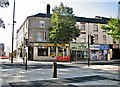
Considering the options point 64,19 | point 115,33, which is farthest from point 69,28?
point 115,33

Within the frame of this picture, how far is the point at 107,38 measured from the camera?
5538cm

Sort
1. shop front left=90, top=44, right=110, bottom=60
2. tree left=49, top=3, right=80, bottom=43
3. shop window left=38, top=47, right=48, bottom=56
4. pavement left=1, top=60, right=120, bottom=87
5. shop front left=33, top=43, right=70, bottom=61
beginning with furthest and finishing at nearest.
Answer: shop front left=90, top=44, right=110, bottom=60, shop window left=38, top=47, right=48, bottom=56, shop front left=33, top=43, right=70, bottom=61, tree left=49, top=3, right=80, bottom=43, pavement left=1, top=60, right=120, bottom=87

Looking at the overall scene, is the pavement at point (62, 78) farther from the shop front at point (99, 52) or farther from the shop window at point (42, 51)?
the shop front at point (99, 52)

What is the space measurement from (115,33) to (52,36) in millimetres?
14755

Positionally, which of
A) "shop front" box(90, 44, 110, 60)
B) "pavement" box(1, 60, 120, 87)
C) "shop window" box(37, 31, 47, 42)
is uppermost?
"shop window" box(37, 31, 47, 42)

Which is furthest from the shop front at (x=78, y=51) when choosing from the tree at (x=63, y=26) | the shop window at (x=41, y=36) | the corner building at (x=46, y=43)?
the tree at (x=63, y=26)

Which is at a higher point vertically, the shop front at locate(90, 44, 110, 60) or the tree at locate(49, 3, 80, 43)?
the tree at locate(49, 3, 80, 43)

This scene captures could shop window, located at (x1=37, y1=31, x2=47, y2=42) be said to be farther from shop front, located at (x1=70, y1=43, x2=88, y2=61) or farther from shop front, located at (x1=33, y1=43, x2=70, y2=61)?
shop front, located at (x1=70, y1=43, x2=88, y2=61)

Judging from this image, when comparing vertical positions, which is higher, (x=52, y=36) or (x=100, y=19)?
(x=100, y=19)

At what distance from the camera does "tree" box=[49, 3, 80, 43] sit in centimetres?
4162

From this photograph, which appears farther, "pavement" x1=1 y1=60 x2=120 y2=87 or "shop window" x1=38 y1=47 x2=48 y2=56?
"shop window" x1=38 y1=47 x2=48 y2=56

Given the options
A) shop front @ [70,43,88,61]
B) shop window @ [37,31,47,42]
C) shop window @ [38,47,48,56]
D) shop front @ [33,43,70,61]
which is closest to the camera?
shop front @ [33,43,70,61]

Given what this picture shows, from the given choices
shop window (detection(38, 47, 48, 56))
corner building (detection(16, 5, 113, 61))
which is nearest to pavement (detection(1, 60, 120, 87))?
corner building (detection(16, 5, 113, 61))

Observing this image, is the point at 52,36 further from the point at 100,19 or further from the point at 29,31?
the point at 100,19
